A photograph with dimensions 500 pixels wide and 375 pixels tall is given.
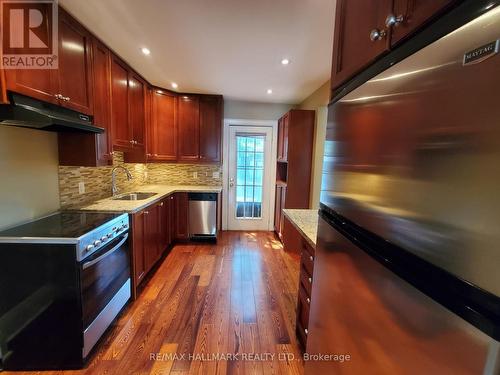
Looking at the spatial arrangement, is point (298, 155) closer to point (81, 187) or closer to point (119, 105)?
point (119, 105)

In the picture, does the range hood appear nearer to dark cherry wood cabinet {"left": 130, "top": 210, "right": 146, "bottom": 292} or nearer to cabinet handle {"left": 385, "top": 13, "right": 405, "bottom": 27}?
dark cherry wood cabinet {"left": 130, "top": 210, "right": 146, "bottom": 292}

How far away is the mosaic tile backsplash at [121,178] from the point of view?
6.69 ft

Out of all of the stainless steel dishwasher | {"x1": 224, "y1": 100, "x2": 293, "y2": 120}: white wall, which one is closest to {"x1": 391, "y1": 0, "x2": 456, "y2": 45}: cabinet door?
the stainless steel dishwasher

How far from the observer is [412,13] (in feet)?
1.75

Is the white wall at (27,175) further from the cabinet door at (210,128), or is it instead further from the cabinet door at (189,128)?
the cabinet door at (210,128)

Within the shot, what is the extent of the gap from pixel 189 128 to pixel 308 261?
2.98 m

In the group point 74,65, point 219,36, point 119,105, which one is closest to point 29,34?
point 74,65

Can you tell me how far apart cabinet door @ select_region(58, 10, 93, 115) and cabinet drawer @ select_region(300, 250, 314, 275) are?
2072 millimetres

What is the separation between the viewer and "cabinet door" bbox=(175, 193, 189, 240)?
346 cm

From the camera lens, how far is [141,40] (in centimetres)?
199

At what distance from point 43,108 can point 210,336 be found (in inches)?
79.8

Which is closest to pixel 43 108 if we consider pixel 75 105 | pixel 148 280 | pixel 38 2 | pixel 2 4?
pixel 75 105

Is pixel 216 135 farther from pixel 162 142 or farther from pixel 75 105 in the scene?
pixel 75 105

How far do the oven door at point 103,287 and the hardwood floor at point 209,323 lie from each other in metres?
0.17
